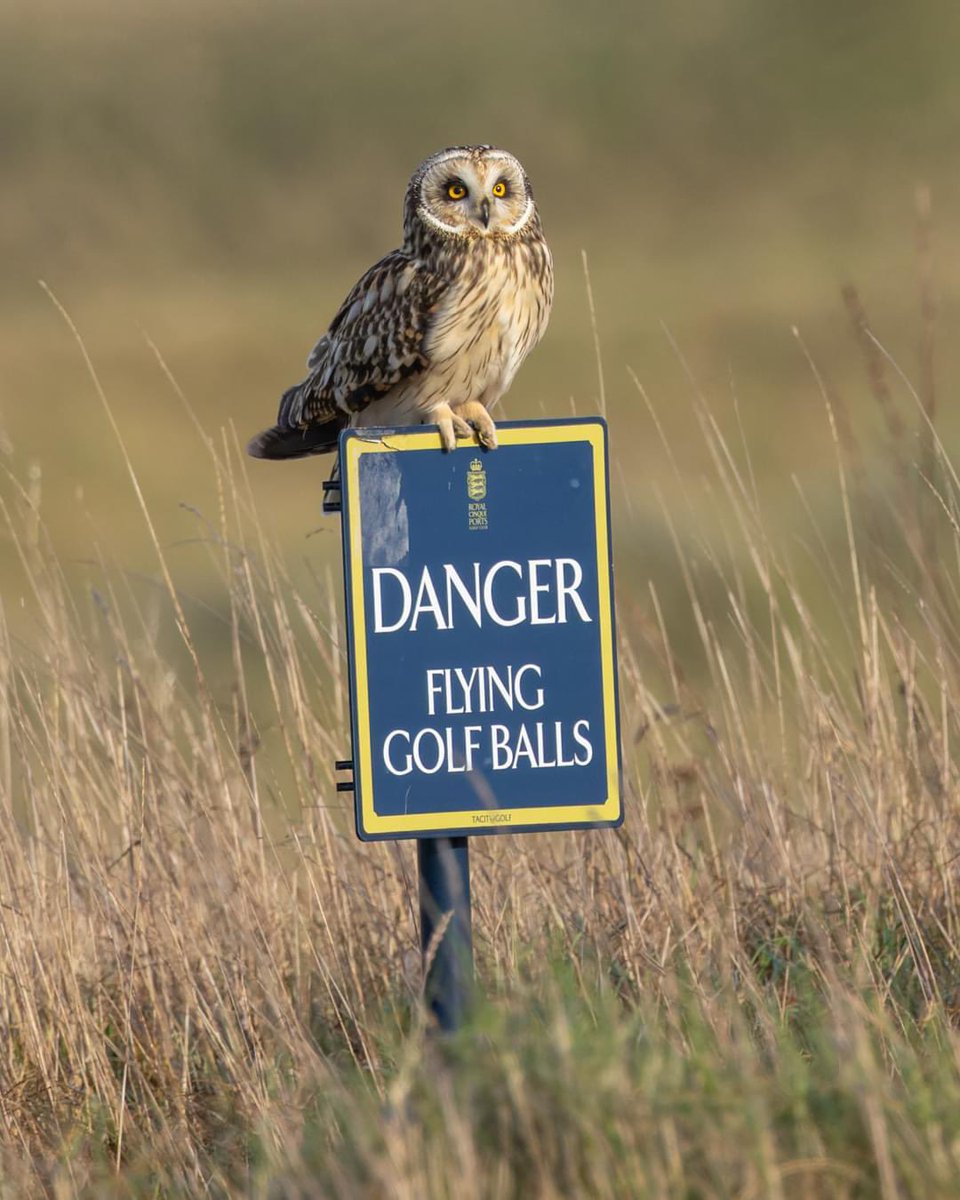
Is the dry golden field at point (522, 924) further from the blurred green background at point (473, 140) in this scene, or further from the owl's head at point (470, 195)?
the blurred green background at point (473, 140)

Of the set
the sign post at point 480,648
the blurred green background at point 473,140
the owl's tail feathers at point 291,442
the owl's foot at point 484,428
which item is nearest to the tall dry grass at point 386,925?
the owl's tail feathers at point 291,442

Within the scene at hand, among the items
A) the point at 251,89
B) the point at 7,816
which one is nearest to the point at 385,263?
the point at 7,816

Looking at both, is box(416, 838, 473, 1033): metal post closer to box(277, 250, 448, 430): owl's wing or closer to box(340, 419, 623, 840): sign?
box(340, 419, 623, 840): sign

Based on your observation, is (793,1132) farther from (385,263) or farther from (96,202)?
(96,202)

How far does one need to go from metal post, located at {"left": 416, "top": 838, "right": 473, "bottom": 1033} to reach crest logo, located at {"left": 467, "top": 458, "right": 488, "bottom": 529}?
1.55 feet

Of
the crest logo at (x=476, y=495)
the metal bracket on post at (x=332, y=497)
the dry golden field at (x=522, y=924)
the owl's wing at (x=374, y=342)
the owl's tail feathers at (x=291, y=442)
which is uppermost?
the owl's wing at (x=374, y=342)

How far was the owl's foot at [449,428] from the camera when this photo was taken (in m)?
2.73

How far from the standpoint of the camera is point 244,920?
3.33 meters

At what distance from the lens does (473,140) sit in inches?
1378

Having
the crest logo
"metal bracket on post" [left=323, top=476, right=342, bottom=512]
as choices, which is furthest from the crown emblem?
"metal bracket on post" [left=323, top=476, right=342, bottom=512]

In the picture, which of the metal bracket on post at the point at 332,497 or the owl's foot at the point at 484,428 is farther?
the metal bracket on post at the point at 332,497

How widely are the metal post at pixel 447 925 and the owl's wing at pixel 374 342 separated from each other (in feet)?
3.65

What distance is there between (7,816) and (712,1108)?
1.80m

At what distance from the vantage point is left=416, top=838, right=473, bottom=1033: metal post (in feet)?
8.92
